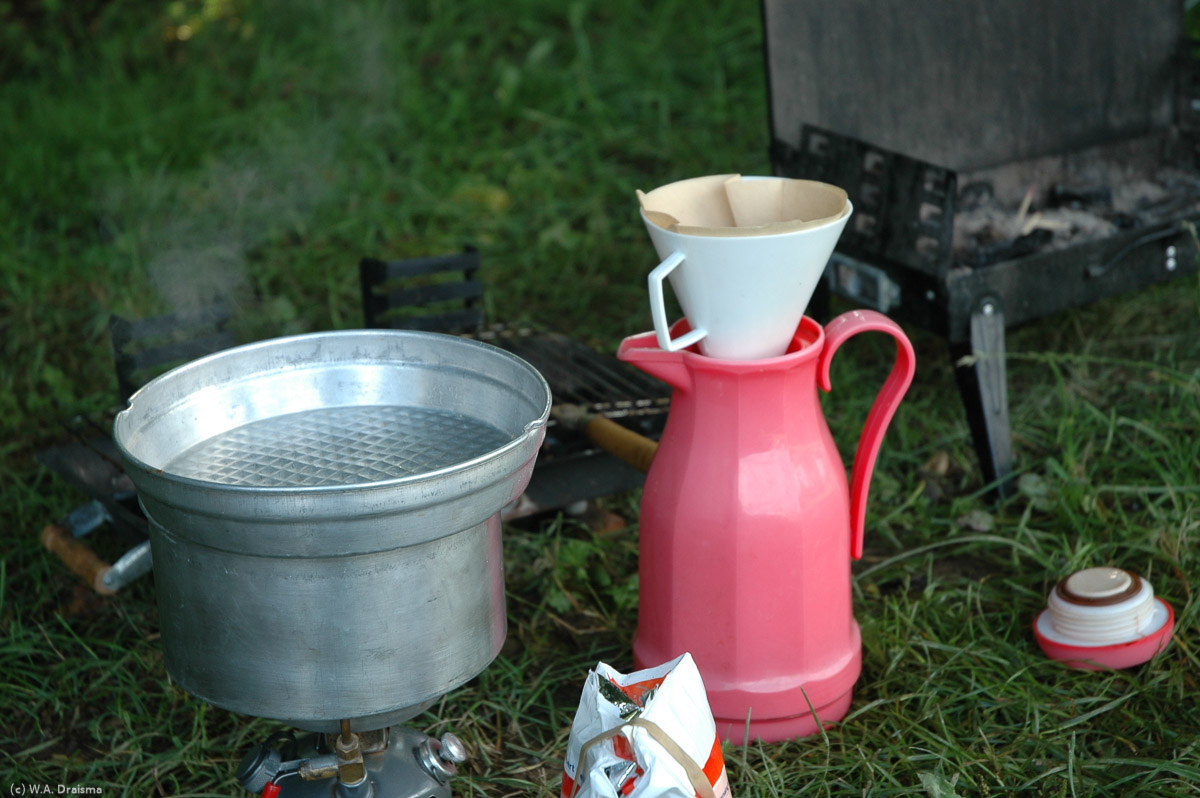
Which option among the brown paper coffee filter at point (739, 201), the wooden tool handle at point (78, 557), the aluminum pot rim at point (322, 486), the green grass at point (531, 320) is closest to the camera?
the aluminum pot rim at point (322, 486)

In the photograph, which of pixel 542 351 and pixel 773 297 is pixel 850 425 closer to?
pixel 542 351

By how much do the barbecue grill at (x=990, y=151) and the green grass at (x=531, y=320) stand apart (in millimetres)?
250

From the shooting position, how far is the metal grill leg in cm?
283

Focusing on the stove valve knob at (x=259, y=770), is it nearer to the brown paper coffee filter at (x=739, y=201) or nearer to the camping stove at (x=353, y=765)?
the camping stove at (x=353, y=765)

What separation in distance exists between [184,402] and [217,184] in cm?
345

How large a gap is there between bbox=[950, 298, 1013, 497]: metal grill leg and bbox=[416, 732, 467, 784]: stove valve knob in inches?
64.6

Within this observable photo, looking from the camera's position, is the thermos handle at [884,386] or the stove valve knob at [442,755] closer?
the stove valve knob at [442,755]

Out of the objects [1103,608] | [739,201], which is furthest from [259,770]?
[1103,608]

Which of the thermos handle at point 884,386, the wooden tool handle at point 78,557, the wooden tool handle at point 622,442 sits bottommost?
the wooden tool handle at point 78,557

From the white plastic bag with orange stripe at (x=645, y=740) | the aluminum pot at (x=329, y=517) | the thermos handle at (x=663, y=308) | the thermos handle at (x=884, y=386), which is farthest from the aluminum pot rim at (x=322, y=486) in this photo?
the thermos handle at (x=884, y=386)

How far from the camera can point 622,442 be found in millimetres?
2566

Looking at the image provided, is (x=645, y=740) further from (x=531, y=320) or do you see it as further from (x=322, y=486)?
(x=531, y=320)

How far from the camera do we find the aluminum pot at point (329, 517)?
1.47m

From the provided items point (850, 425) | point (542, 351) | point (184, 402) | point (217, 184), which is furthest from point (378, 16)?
point (184, 402)
